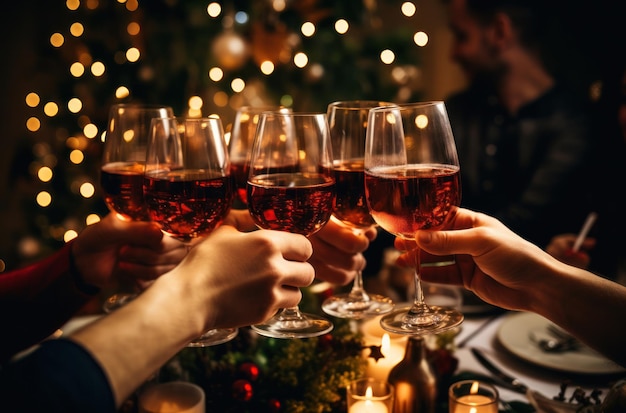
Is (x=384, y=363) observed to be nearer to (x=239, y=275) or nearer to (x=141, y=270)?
(x=239, y=275)

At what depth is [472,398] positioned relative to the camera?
0.97 m

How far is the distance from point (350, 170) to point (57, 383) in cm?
60

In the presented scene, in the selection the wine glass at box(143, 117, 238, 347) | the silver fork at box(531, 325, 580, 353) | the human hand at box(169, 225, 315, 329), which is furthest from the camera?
the silver fork at box(531, 325, 580, 353)

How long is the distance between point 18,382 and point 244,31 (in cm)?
275

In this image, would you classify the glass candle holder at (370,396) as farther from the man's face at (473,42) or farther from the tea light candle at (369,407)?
the man's face at (473,42)

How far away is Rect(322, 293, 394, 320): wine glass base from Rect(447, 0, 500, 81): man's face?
2.41m

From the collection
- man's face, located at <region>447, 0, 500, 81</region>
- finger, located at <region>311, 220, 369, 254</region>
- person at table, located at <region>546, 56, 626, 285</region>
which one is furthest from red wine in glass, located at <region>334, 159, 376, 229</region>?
man's face, located at <region>447, 0, 500, 81</region>

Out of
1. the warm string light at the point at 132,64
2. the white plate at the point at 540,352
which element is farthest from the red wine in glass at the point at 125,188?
the warm string light at the point at 132,64

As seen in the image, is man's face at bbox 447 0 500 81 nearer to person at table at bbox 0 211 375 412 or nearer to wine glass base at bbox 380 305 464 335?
wine glass base at bbox 380 305 464 335

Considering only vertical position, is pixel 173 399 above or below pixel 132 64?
below

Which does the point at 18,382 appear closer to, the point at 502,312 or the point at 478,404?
the point at 478,404

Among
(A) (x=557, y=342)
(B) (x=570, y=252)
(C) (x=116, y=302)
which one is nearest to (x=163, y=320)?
(C) (x=116, y=302)

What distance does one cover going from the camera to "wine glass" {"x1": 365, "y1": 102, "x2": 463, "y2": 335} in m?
0.92

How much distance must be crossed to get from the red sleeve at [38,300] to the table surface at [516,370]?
2.88 ft
